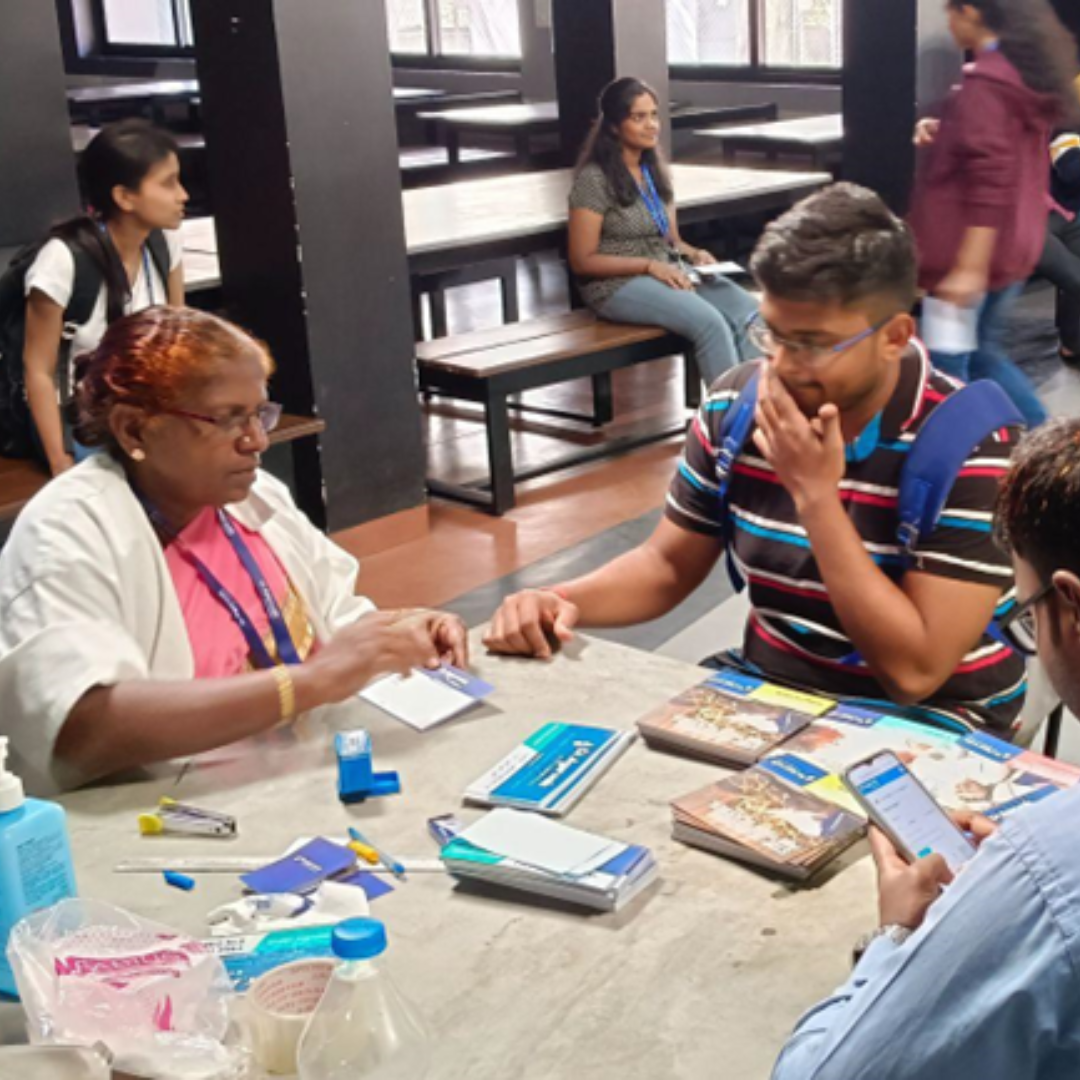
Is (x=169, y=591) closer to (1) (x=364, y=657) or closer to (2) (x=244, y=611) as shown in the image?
(2) (x=244, y=611)

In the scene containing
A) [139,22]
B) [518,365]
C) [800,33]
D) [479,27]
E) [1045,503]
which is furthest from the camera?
[139,22]

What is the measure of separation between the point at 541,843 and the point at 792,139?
7968 millimetres

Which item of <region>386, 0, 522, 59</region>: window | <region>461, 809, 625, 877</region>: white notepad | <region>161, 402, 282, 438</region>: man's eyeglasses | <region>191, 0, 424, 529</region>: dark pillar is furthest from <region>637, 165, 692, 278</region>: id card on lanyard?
<region>386, 0, 522, 59</region>: window

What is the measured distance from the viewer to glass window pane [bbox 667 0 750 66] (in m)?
13.3

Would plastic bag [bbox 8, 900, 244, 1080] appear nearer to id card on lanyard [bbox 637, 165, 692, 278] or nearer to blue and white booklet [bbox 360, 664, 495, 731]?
blue and white booklet [bbox 360, 664, 495, 731]

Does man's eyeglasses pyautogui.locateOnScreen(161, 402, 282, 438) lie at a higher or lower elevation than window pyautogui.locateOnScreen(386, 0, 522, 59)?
lower

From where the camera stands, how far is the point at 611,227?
660 centimetres

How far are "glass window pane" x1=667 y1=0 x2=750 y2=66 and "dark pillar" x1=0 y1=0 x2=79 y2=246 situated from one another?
7.78 metres

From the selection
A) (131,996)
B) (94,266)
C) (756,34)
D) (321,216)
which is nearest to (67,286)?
(94,266)

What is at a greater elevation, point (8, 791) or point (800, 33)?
point (800, 33)

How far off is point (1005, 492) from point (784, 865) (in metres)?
0.61

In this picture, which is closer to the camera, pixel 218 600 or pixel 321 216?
pixel 218 600

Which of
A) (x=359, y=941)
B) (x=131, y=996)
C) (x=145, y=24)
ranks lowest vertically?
(x=131, y=996)

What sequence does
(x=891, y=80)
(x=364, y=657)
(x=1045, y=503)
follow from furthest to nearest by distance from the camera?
(x=891, y=80) → (x=364, y=657) → (x=1045, y=503)
